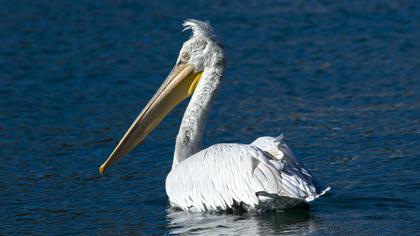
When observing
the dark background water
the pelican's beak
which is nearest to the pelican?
the pelican's beak

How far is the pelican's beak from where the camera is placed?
825 cm

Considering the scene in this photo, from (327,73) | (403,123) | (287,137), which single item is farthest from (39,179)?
(327,73)

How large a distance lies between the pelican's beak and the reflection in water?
3.45 ft

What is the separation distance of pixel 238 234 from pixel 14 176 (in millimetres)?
2870

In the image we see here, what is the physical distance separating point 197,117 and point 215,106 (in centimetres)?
294

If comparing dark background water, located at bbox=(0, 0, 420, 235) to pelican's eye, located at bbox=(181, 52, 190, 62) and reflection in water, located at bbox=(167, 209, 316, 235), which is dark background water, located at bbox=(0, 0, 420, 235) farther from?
pelican's eye, located at bbox=(181, 52, 190, 62)

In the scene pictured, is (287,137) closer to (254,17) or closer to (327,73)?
(327,73)

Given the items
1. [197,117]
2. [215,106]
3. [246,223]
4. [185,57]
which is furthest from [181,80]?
[215,106]

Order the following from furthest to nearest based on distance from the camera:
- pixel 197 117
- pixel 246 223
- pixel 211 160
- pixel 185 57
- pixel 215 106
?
pixel 215 106 < pixel 185 57 < pixel 197 117 < pixel 211 160 < pixel 246 223

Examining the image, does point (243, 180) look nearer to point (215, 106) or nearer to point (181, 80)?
point (181, 80)

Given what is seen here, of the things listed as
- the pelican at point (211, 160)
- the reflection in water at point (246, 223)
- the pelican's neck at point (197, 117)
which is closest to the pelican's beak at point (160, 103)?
the pelican at point (211, 160)

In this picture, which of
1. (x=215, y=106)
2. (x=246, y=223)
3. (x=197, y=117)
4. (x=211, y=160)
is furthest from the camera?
(x=215, y=106)

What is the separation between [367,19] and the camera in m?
14.3

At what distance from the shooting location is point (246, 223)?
7035mm
